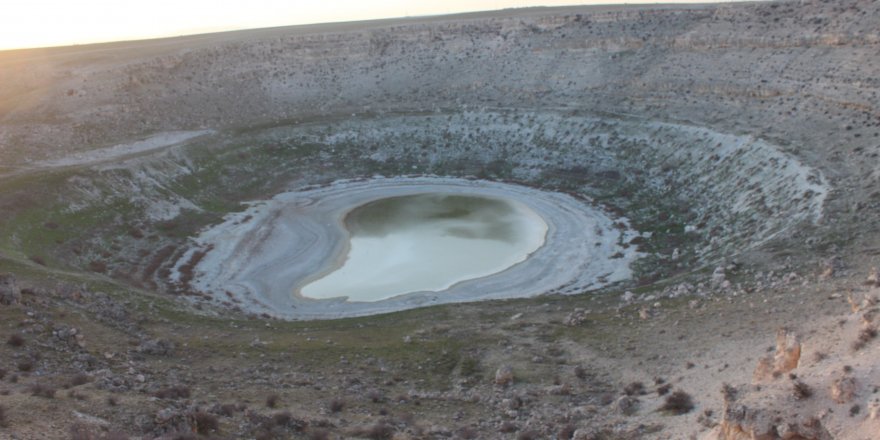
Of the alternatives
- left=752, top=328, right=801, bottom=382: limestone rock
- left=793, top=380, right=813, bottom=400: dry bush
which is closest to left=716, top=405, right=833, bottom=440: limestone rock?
left=793, top=380, right=813, bottom=400: dry bush

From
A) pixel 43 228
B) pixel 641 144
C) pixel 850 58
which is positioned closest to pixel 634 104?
pixel 641 144

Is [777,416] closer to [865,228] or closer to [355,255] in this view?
[865,228]

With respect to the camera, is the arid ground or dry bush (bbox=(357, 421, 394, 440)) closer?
dry bush (bbox=(357, 421, 394, 440))

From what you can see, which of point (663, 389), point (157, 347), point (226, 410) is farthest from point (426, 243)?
point (226, 410)

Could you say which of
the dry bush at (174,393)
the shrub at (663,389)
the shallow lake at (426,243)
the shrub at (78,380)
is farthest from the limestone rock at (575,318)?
the shrub at (78,380)

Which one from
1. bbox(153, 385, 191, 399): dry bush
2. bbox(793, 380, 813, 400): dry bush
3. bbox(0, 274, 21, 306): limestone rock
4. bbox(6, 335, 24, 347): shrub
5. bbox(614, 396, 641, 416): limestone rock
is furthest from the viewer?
bbox(0, 274, 21, 306): limestone rock

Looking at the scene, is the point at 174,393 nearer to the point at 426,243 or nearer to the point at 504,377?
the point at 504,377

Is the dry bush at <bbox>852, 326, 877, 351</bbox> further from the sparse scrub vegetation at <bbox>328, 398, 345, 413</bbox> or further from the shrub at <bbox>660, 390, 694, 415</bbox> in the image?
the sparse scrub vegetation at <bbox>328, 398, 345, 413</bbox>
